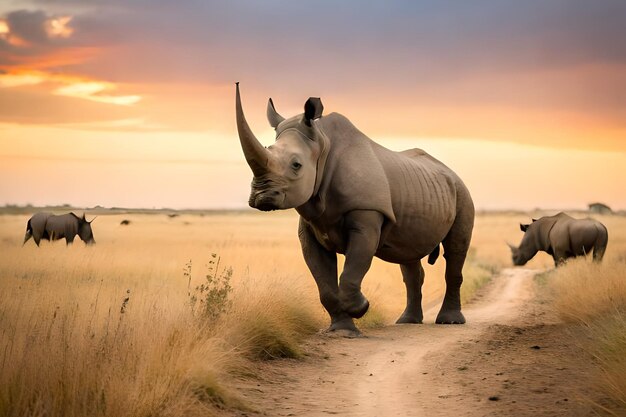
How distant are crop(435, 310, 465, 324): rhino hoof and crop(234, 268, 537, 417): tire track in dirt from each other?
31.7 inches

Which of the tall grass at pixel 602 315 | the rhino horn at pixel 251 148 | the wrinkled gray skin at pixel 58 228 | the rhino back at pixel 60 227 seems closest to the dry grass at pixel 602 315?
the tall grass at pixel 602 315

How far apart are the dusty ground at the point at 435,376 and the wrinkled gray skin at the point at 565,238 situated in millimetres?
10250

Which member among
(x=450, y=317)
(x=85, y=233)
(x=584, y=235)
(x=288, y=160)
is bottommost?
(x=450, y=317)

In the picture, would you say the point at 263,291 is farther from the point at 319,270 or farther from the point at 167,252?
the point at 167,252

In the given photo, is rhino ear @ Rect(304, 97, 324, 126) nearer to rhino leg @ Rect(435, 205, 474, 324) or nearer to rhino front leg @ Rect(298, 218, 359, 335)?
rhino front leg @ Rect(298, 218, 359, 335)

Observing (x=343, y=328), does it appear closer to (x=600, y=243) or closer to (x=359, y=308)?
(x=359, y=308)

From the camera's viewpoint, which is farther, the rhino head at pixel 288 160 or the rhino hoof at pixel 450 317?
the rhino hoof at pixel 450 317

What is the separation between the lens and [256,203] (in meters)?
9.20

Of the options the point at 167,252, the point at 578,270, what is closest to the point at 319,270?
the point at 578,270

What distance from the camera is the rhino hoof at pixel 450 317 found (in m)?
12.9

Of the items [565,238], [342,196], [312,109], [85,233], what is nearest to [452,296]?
[342,196]

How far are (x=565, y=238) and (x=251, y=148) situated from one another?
46.5 feet

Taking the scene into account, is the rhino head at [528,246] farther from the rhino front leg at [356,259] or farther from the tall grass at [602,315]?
the rhino front leg at [356,259]

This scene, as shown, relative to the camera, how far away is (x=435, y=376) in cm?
805
